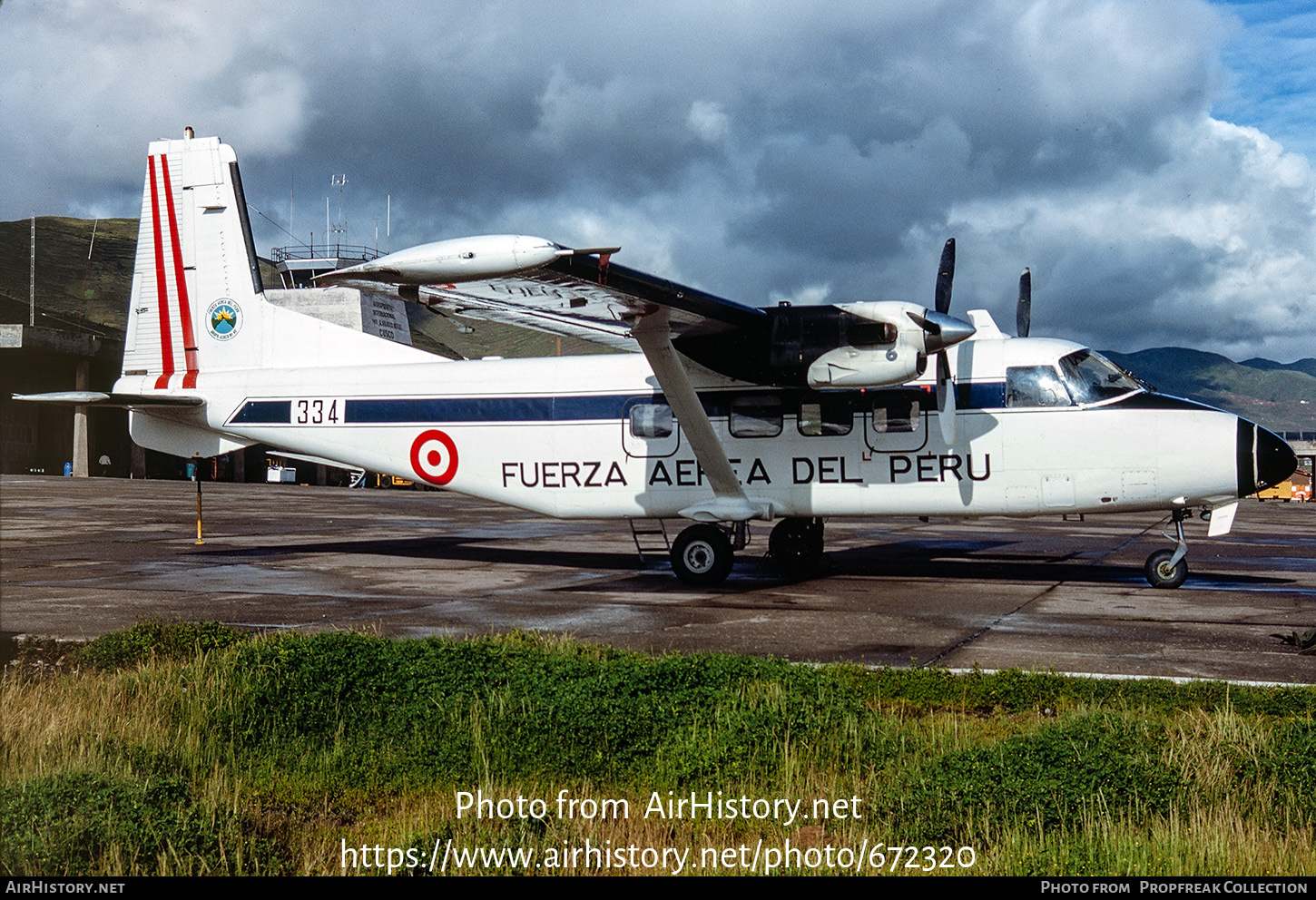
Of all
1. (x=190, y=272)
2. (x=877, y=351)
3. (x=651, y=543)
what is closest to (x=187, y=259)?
(x=190, y=272)

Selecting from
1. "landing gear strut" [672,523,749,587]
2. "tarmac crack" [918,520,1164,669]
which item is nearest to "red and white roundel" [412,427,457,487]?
"landing gear strut" [672,523,749,587]

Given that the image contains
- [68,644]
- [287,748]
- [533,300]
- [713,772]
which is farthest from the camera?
[533,300]

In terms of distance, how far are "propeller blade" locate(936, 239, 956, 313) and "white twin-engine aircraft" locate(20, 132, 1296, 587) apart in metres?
0.10

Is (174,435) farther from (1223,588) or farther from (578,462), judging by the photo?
(1223,588)

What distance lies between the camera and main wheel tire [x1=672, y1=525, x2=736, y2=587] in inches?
605

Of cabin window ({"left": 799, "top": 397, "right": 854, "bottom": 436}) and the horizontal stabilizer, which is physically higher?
the horizontal stabilizer

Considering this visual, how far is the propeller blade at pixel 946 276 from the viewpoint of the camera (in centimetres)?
1591

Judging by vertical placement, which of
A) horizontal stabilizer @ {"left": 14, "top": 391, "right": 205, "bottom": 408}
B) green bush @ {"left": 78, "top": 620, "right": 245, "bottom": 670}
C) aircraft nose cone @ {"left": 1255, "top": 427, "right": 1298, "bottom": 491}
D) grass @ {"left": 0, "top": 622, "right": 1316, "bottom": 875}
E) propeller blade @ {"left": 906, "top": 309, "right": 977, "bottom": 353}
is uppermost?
propeller blade @ {"left": 906, "top": 309, "right": 977, "bottom": 353}

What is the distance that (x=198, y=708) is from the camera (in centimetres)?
722

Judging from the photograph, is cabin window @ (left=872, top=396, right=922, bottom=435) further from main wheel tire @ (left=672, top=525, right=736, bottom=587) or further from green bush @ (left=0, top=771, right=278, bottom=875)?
green bush @ (left=0, top=771, right=278, bottom=875)

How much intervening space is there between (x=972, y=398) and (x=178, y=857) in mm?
12489

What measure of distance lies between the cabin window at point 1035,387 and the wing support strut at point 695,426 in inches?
153

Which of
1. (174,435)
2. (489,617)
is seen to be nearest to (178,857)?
(489,617)
